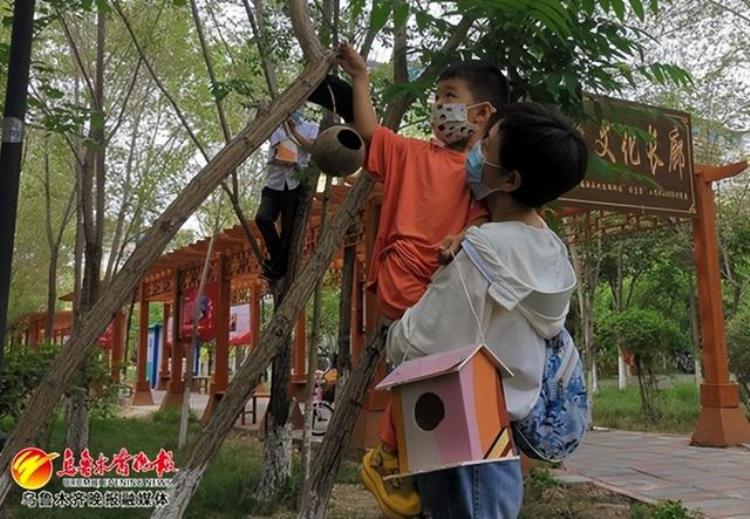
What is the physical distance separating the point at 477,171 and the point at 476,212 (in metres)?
0.13

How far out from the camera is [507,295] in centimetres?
143

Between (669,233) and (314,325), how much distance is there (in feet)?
30.4

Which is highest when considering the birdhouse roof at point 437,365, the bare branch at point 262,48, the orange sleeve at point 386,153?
the bare branch at point 262,48

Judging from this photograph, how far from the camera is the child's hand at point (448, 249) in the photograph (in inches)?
59.4

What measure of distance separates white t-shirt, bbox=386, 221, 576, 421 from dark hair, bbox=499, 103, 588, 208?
0.11m

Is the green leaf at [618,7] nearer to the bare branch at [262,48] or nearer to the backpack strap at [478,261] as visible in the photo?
the backpack strap at [478,261]

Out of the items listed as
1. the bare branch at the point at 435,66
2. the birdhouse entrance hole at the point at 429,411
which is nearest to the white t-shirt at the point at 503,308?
the birdhouse entrance hole at the point at 429,411

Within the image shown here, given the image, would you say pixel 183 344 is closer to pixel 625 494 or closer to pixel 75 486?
pixel 75 486

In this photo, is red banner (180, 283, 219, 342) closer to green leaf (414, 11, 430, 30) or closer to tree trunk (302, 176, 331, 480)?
tree trunk (302, 176, 331, 480)

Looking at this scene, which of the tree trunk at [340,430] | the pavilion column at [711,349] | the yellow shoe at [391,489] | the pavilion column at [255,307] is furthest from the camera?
the pavilion column at [255,307]

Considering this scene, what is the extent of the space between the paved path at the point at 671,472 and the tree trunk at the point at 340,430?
10.5 ft

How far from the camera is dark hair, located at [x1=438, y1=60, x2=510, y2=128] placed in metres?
1.89

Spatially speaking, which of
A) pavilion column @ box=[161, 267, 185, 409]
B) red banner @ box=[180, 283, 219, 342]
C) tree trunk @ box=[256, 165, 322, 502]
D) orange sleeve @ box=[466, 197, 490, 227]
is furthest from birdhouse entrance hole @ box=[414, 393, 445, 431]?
pavilion column @ box=[161, 267, 185, 409]

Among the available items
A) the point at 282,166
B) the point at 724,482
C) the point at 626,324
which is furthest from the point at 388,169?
the point at 626,324
